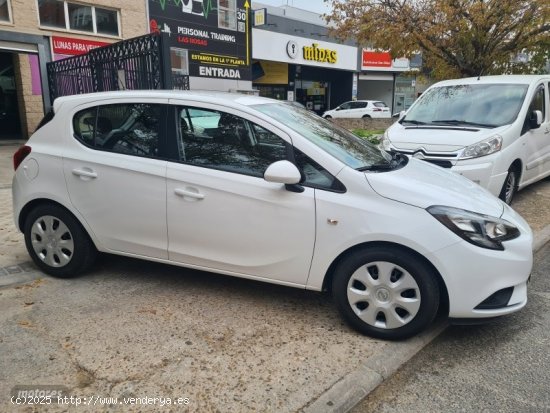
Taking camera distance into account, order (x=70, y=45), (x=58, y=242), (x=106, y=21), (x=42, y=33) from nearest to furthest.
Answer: (x=58, y=242), (x=42, y=33), (x=70, y=45), (x=106, y=21)

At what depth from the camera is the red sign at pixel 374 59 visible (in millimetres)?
32562

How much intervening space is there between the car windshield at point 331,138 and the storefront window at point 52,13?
13.5m

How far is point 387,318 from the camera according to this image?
3119 mm

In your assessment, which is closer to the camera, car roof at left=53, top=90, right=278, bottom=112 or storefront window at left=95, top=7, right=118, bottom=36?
car roof at left=53, top=90, right=278, bottom=112

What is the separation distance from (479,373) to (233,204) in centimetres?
195

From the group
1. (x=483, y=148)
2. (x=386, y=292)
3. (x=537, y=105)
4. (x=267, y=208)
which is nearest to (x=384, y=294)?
(x=386, y=292)

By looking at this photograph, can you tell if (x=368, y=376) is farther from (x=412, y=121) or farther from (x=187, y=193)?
(x=412, y=121)

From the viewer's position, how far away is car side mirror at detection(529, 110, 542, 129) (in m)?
6.51

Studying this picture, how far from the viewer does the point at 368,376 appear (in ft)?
9.05

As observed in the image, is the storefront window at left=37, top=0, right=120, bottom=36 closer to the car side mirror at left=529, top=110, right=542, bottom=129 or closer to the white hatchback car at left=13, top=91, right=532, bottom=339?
the white hatchback car at left=13, top=91, right=532, bottom=339

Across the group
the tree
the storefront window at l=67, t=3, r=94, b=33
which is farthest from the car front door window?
the storefront window at l=67, t=3, r=94, b=33

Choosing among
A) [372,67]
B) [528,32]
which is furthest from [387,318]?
[372,67]

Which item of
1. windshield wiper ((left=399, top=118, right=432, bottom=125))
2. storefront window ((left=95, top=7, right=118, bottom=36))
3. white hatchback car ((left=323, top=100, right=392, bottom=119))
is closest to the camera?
windshield wiper ((left=399, top=118, right=432, bottom=125))

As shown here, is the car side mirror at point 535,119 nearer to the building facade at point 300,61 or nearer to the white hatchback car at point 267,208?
the white hatchback car at point 267,208
